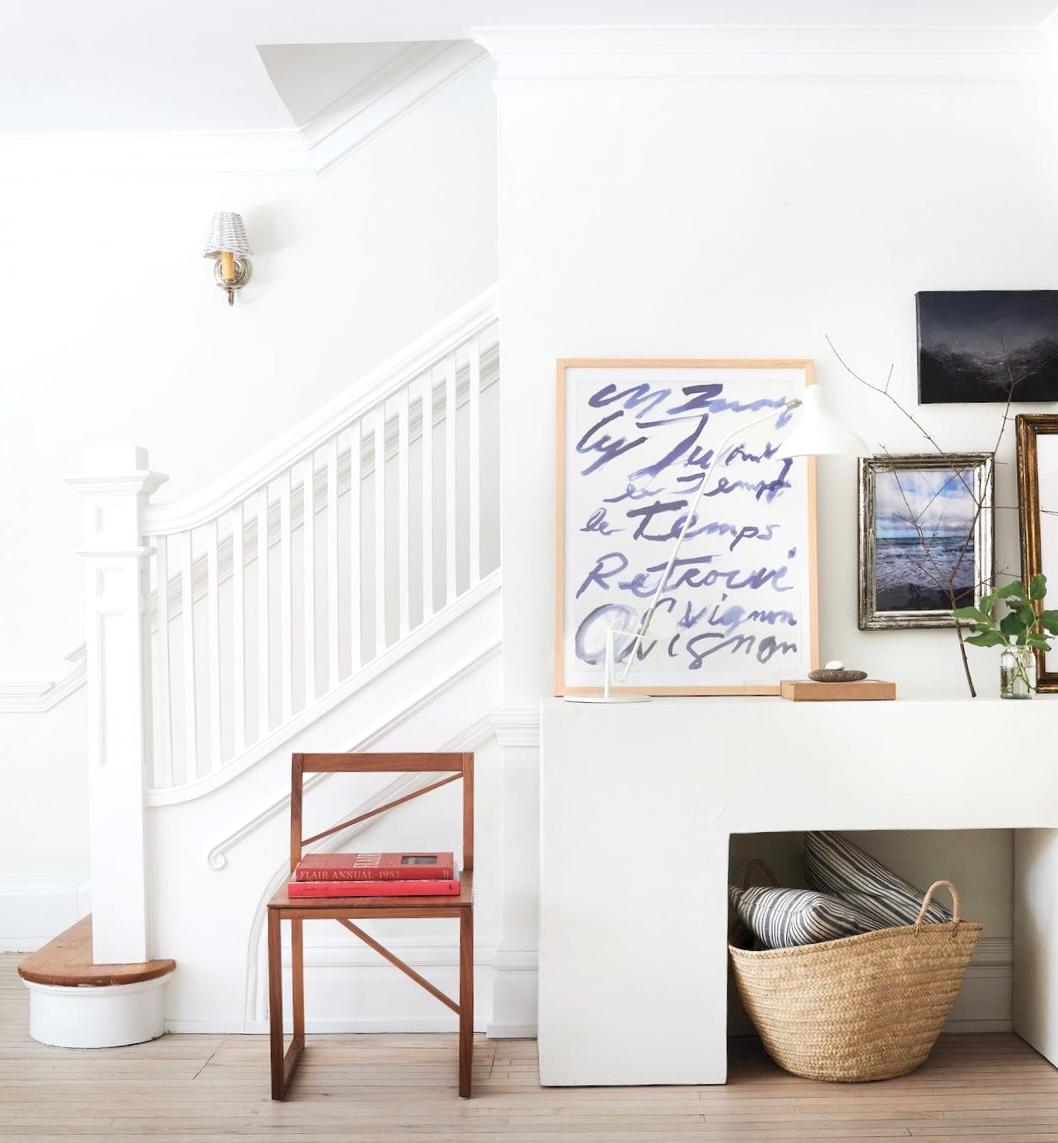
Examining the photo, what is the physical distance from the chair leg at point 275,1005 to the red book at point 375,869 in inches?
5.3

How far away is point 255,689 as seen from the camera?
3.81 metres

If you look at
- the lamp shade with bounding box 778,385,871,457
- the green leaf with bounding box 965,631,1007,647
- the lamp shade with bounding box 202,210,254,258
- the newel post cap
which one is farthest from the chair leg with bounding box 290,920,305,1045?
the lamp shade with bounding box 202,210,254,258

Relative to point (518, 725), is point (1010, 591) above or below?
above

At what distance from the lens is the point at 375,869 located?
2.68 metres

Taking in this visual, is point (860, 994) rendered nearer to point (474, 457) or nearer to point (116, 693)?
point (474, 457)

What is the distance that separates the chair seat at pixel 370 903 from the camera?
2570mm

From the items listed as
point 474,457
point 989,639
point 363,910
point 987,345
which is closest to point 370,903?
point 363,910

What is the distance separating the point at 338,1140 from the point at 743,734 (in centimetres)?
125

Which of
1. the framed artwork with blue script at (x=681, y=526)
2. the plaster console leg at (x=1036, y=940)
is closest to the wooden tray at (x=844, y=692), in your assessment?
the framed artwork with blue script at (x=681, y=526)

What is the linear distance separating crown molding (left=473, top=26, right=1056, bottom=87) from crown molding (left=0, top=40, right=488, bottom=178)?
0.97m

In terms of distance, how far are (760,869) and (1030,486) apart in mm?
1263

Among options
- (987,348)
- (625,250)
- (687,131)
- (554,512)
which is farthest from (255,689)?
(987,348)

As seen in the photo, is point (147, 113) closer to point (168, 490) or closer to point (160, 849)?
point (168, 490)

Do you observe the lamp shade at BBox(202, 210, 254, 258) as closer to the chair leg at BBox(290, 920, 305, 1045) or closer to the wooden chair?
the wooden chair
